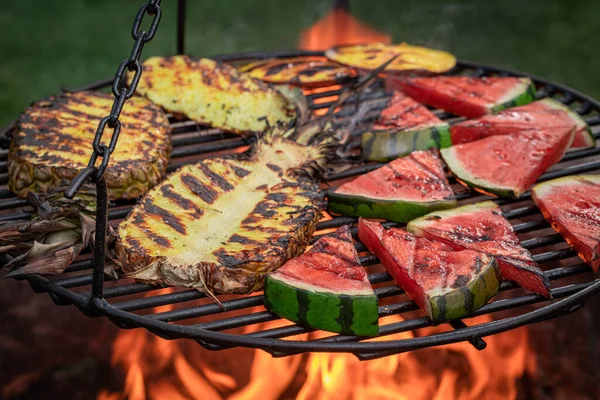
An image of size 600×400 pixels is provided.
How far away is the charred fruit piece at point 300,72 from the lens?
13.8 feet

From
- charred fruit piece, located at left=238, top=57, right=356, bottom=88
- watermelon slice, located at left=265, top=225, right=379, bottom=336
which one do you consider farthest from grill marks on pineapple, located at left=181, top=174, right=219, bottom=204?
charred fruit piece, located at left=238, top=57, right=356, bottom=88

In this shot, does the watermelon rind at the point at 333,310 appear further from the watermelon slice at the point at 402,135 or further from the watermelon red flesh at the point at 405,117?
the watermelon red flesh at the point at 405,117

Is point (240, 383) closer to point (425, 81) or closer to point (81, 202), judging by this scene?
point (81, 202)

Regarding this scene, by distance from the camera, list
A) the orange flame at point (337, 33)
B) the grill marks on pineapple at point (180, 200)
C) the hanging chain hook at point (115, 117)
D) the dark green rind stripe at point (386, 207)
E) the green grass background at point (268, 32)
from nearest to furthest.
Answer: the hanging chain hook at point (115, 117), the grill marks on pineapple at point (180, 200), the dark green rind stripe at point (386, 207), the orange flame at point (337, 33), the green grass background at point (268, 32)

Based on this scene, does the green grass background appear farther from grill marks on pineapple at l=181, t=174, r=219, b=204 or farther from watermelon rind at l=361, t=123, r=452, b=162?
grill marks on pineapple at l=181, t=174, r=219, b=204

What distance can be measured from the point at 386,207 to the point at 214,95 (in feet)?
4.51

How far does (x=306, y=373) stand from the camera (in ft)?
11.9

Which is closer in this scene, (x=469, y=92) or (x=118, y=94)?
(x=118, y=94)

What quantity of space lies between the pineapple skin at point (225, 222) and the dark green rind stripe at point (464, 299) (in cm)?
62

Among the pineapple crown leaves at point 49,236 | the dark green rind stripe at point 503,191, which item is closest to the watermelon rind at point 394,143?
the dark green rind stripe at point 503,191

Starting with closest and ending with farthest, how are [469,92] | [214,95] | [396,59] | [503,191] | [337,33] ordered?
[503,191]
[214,95]
[469,92]
[396,59]
[337,33]

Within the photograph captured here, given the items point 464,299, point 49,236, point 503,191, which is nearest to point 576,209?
point 503,191

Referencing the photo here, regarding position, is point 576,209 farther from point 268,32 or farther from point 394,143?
point 268,32

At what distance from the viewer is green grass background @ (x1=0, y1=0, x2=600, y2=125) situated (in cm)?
793
